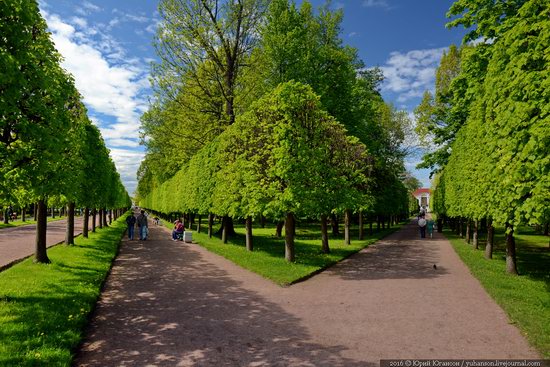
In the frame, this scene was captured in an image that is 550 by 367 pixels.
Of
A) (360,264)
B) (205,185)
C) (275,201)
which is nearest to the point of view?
(275,201)

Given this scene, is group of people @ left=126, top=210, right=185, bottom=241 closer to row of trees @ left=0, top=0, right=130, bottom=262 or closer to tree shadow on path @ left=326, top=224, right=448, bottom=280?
tree shadow on path @ left=326, top=224, right=448, bottom=280

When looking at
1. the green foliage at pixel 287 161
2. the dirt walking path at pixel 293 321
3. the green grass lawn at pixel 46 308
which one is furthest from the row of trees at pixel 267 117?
the green grass lawn at pixel 46 308

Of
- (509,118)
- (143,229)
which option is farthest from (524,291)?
(143,229)

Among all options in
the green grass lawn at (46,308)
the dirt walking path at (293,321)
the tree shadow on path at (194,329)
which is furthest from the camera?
the dirt walking path at (293,321)

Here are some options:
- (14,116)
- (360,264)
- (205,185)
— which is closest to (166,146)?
(205,185)

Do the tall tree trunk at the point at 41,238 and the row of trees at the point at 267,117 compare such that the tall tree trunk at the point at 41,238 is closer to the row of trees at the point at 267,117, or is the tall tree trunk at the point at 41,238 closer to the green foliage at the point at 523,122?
the row of trees at the point at 267,117

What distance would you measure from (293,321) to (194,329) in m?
2.30

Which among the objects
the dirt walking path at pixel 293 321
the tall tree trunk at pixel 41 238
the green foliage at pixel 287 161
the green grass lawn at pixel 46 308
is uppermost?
the green foliage at pixel 287 161

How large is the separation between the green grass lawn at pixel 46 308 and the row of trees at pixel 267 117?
7.83 meters

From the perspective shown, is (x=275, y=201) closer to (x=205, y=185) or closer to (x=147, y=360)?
(x=147, y=360)

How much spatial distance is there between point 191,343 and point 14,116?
22.7ft

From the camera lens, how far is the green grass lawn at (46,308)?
631cm

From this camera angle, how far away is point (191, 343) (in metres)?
7.18

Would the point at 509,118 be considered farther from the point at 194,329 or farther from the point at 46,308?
the point at 46,308
